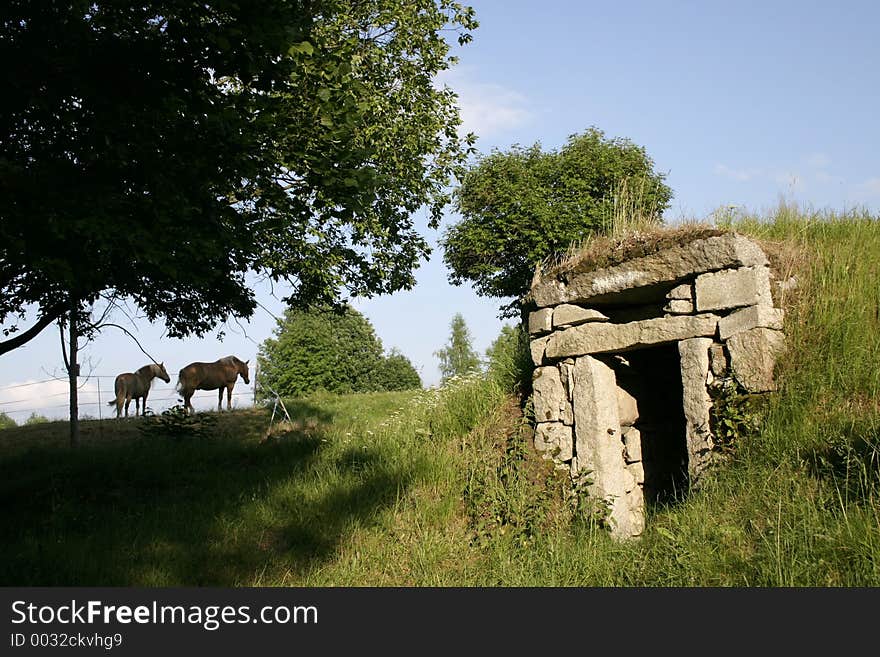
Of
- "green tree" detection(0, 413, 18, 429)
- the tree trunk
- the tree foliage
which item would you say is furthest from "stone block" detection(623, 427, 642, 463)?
the tree foliage

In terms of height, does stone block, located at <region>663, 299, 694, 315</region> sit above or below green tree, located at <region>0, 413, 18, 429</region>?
above

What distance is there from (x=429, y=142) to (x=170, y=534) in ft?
25.4

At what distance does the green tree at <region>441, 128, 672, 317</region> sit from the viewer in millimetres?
20156

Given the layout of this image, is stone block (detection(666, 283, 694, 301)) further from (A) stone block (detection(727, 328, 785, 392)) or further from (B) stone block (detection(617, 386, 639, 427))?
(B) stone block (detection(617, 386, 639, 427))

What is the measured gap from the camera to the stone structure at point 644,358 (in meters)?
5.65

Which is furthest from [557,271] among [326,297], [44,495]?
[44,495]

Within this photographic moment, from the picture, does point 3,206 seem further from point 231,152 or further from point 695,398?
point 695,398

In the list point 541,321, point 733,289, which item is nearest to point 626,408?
point 541,321

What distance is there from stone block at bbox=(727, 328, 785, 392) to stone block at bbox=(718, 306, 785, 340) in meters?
0.04

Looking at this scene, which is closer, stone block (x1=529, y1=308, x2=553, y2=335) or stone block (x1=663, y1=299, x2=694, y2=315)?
stone block (x1=663, y1=299, x2=694, y2=315)

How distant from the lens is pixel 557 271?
7027 millimetres

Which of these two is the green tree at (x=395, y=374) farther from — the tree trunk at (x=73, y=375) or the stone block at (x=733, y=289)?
the stone block at (x=733, y=289)

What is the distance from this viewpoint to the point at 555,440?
6.70 metres

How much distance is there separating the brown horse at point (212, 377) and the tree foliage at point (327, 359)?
1390 centimetres
